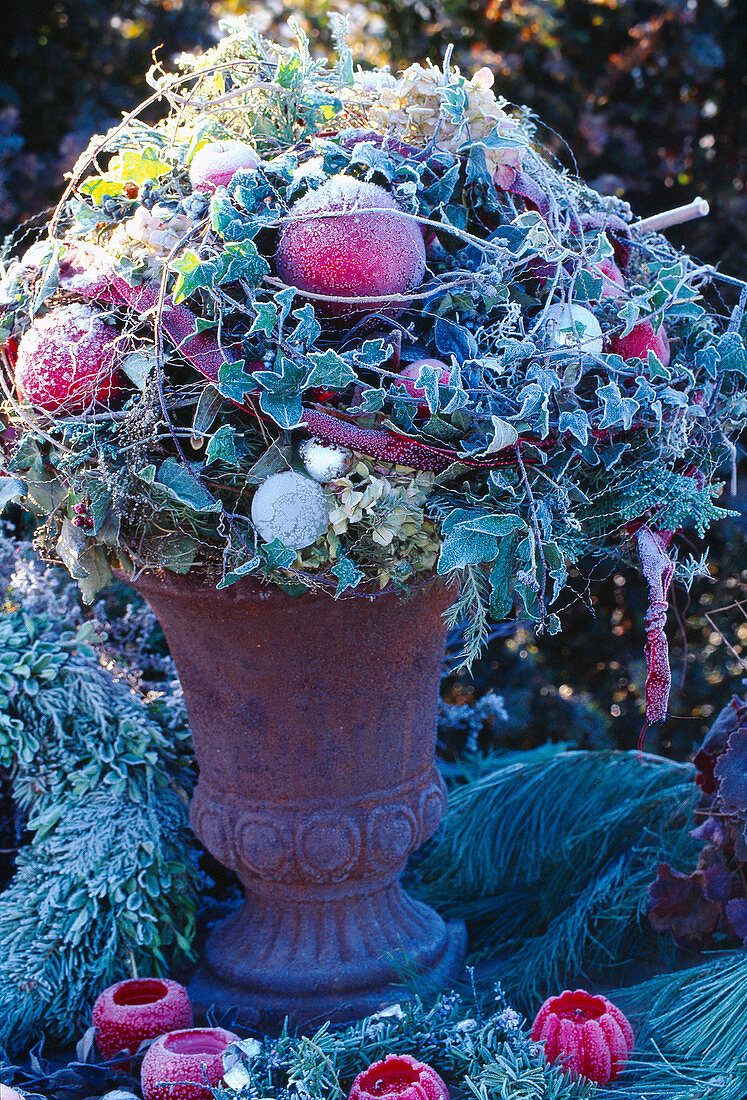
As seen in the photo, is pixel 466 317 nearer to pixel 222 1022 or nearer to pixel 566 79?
pixel 222 1022

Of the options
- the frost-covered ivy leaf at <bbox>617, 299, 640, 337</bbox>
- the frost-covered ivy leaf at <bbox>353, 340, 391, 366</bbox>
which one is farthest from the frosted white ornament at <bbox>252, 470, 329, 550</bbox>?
the frost-covered ivy leaf at <bbox>617, 299, 640, 337</bbox>

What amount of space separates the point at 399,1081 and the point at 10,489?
2.13 feet

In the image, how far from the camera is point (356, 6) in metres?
2.20

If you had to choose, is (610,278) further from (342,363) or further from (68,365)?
(68,365)

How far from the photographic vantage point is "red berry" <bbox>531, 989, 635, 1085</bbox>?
92 cm

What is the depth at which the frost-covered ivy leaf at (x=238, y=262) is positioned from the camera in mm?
864

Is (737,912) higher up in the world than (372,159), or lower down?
lower down

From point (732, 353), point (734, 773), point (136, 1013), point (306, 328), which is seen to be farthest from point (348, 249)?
point (136, 1013)

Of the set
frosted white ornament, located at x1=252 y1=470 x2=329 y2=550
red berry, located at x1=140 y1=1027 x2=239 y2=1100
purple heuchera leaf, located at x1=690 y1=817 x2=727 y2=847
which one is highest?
frosted white ornament, located at x1=252 y1=470 x2=329 y2=550

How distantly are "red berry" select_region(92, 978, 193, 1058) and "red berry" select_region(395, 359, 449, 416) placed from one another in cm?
69

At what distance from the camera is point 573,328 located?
3.07 feet

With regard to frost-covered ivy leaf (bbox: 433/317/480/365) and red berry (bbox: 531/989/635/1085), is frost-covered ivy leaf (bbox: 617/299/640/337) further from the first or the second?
red berry (bbox: 531/989/635/1085)

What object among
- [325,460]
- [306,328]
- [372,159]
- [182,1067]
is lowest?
[182,1067]

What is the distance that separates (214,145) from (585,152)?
52.3 inches
